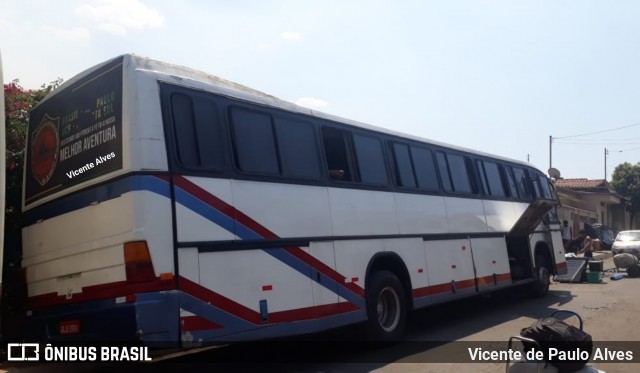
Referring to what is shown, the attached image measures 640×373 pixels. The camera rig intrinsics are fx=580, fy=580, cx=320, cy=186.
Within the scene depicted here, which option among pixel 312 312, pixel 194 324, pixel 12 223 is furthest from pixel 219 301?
pixel 12 223

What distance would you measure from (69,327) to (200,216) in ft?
5.94

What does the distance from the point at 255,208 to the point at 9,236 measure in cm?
455

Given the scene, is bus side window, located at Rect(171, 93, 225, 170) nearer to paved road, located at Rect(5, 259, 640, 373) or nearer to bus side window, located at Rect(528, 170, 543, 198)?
paved road, located at Rect(5, 259, 640, 373)

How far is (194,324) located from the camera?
5.86 meters

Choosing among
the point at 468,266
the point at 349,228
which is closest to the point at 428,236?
the point at 468,266

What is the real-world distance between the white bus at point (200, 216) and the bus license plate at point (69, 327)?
0.07 feet

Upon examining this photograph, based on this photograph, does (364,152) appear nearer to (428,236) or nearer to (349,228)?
(349,228)

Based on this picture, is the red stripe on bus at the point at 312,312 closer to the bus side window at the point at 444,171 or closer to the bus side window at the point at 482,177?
the bus side window at the point at 444,171

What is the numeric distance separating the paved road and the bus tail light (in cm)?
237

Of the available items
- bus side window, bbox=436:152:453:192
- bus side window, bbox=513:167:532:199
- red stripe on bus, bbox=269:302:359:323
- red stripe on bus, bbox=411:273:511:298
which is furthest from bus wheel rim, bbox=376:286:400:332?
bus side window, bbox=513:167:532:199

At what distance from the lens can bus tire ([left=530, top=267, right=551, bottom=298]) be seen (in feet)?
47.2

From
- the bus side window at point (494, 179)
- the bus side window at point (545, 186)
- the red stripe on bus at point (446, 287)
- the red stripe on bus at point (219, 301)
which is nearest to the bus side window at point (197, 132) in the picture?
the red stripe on bus at point (219, 301)

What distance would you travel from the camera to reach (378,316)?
8.73 m

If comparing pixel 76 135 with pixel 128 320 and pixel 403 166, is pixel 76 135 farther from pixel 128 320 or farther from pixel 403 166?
pixel 403 166
